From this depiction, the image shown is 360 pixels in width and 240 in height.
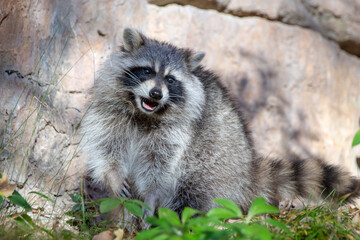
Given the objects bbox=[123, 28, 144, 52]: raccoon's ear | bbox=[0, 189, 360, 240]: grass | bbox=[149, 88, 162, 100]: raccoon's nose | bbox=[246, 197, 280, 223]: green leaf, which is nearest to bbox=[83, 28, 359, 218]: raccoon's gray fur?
bbox=[123, 28, 144, 52]: raccoon's ear

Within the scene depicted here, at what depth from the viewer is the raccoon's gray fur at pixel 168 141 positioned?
10.2 feet

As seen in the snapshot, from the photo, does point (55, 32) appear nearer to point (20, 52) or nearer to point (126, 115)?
point (20, 52)

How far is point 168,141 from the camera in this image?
3.15 metres

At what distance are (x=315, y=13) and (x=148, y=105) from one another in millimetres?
2523

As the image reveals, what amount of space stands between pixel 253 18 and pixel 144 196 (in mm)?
2304

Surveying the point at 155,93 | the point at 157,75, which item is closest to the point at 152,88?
the point at 155,93

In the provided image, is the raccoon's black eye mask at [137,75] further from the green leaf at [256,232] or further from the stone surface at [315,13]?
the green leaf at [256,232]

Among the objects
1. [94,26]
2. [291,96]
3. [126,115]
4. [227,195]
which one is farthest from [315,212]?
[94,26]

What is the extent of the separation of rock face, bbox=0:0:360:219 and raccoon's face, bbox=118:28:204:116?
41 cm

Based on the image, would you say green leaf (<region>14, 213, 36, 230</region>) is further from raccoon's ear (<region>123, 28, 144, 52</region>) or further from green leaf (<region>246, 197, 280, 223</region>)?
raccoon's ear (<region>123, 28, 144, 52</region>)

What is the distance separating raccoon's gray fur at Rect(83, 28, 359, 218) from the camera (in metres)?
3.12

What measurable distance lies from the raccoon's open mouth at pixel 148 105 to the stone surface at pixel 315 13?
163 cm

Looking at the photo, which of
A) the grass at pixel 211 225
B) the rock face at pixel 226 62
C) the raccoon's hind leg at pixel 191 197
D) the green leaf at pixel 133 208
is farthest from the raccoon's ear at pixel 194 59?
the green leaf at pixel 133 208

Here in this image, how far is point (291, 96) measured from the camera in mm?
4492
